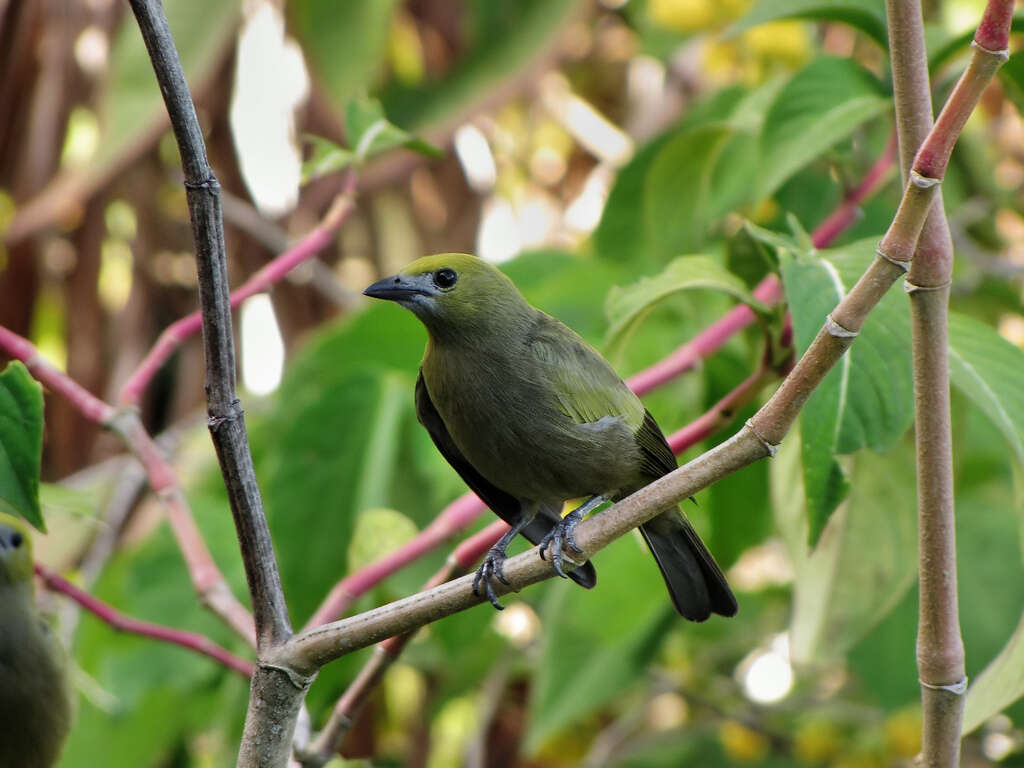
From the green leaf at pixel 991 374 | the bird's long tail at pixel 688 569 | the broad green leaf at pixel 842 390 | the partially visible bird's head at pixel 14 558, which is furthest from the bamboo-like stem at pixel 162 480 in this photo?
the green leaf at pixel 991 374

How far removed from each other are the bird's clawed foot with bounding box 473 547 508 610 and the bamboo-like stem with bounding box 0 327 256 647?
0.32 meters

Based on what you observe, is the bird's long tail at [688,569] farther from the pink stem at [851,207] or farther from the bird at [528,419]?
the pink stem at [851,207]

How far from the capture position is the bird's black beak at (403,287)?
5.82 ft

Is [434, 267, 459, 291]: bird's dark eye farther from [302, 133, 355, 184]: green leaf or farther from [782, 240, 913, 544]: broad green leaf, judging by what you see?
[782, 240, 913, 544]: broad green leaf

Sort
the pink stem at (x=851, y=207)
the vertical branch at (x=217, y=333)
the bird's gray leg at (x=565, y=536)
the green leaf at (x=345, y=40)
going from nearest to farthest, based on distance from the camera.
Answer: the vertical branch at (x=217, y=333)
the bird's gray leg at (x=565, y=536)
the pink stem at (x=851, y=207)
the green leaf at (x=345, y=40)

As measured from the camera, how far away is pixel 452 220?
3859 mm

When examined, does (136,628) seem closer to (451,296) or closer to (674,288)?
(451,296)

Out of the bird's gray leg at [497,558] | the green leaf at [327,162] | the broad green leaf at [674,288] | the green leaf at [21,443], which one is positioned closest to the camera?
the green leaf at [21,443]

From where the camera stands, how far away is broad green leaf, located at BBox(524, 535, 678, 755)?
7.20 ft

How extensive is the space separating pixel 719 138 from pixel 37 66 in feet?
7.80

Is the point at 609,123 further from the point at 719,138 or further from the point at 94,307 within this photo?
the point at 719,138

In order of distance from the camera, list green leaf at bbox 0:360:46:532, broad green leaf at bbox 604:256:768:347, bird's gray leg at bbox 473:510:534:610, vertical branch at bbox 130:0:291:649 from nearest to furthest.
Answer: vertical branch at bbox 130:0:291:649
green leaf at bbox 0:360:46:532
bird's gray leg at bbox 473:510:534:610
broad green leaf at bbox 604:256:768:347

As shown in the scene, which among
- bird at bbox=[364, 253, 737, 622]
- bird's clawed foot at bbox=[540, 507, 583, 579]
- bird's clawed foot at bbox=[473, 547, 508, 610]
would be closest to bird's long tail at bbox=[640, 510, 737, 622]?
bird at bbox=[364, 253, 737, 622]

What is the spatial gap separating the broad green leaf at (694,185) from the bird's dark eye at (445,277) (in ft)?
1.72
